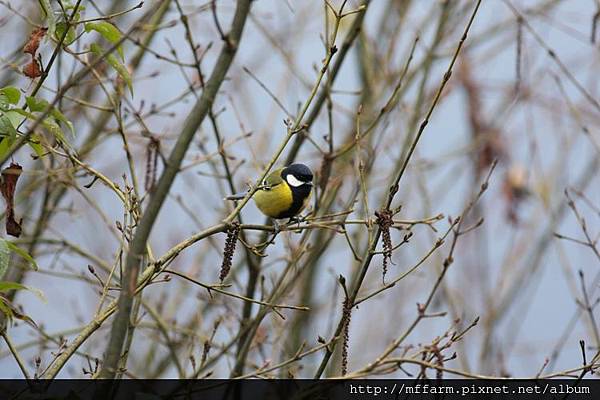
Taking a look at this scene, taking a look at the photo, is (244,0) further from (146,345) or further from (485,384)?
(146,345)

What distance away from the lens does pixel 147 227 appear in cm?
132

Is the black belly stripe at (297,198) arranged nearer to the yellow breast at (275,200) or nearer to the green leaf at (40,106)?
the yellow breast at (275,200)

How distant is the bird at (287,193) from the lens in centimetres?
259

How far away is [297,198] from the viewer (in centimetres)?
265

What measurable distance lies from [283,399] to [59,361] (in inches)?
47.5

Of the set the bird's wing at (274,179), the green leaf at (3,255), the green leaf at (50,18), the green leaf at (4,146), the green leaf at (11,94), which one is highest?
the bird's wing at (274,179)

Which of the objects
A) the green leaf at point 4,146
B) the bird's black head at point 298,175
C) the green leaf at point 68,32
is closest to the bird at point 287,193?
the bird's black head at point 298,175

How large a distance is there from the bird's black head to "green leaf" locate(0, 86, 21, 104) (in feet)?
3.75

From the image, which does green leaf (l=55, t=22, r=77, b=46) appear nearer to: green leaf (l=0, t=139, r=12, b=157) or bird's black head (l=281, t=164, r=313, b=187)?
green leaf (l=0, t=139, r=12, b=157)

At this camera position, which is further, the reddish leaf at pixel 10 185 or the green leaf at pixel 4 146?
the reddish leaf at pixel 10 185

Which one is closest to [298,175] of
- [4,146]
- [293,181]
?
[293,181]

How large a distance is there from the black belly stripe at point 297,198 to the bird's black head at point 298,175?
0.02 m

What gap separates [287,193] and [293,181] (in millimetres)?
44

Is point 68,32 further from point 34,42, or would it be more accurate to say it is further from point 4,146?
point 4,146
